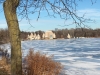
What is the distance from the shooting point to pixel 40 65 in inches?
329

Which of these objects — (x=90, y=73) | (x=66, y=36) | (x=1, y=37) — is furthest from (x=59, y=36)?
(x=90, y=73)

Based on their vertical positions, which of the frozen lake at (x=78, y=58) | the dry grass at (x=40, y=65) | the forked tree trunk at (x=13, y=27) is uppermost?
the forked tree trunk at (x=13, y=27)

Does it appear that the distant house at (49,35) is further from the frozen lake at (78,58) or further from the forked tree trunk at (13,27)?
the forked tree trunk at (13,27)

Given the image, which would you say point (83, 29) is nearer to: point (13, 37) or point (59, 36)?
point (13, 37)

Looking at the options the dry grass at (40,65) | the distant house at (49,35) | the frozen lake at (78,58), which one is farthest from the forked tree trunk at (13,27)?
the distant house at (49,35)

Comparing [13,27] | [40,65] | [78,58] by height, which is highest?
[13,27]

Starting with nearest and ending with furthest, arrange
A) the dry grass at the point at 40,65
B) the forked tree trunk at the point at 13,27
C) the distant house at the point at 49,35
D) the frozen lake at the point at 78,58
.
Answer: the forked tree trunk at the point at 13,27 → the dry grass at the point at 40,65 → the frozen lake at the point at 78,58 → the distant house at the point at 49,35

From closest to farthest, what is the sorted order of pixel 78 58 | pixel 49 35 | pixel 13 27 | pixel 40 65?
pixel 13 27 → pixel 40 65 → pixel 78 58 → pixel 49 35

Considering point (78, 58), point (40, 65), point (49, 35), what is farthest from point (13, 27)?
point (49, 35)

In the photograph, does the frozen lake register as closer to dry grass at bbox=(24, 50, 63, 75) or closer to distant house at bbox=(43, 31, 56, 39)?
dry grass at bbox=(24, 50, 63, 75)

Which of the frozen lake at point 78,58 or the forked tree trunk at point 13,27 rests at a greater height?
the forked tree trunk at point 13,27

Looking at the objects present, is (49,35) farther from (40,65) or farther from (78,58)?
(40,65)

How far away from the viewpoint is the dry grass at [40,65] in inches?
323

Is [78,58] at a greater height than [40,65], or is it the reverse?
[40,65]
